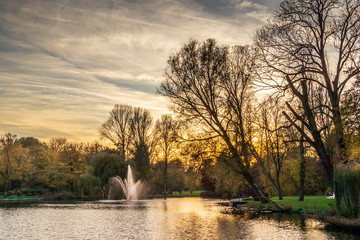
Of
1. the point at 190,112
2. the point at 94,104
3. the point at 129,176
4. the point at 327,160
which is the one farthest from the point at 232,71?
the point at 129,176

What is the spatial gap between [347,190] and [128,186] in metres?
40.0

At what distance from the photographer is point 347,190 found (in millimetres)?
17375

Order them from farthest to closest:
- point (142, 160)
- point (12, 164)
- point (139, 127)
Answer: point (139, 127)
point (142, 160)
point (12, 164)

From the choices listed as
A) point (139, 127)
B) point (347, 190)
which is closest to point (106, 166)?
point (139, 127)

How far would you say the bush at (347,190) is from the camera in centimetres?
1706

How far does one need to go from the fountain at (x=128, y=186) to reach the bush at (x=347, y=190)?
3660 centimetres

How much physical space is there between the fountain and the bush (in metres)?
36.6

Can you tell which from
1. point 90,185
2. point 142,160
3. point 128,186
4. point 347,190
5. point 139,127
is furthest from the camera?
point 139,127

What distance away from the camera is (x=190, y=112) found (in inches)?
1081

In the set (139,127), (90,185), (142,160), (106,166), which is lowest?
(90,185)

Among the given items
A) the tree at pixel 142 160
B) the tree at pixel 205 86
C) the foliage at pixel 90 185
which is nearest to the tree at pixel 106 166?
the foliage at pixel 90 185

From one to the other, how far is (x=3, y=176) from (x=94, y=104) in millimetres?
28031

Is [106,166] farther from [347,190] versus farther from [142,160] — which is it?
[347,190]

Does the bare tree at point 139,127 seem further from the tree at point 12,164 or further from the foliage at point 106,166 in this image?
the tree at point 12,164
